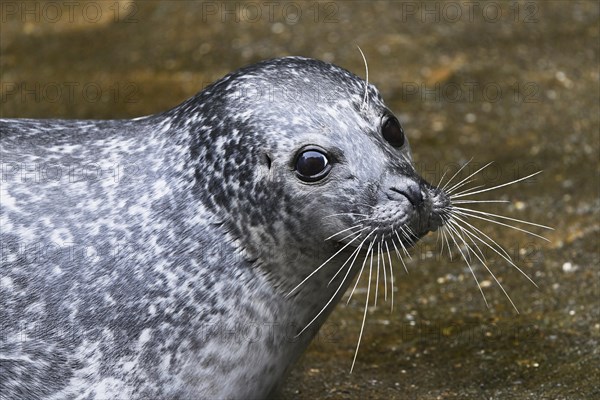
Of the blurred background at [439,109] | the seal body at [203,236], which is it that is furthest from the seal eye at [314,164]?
the blurred background at [439,109]

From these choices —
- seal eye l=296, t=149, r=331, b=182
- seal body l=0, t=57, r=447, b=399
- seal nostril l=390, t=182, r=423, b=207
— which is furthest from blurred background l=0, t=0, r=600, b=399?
seal eye l=296, t=149, r=331, b=182

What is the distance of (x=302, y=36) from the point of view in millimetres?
10609

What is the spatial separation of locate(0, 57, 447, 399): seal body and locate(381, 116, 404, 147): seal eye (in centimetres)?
4

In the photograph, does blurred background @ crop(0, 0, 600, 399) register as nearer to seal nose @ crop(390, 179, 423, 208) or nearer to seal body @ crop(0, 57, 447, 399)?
seal body @ crop(0, 57, 447, 399)

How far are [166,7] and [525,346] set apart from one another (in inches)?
246

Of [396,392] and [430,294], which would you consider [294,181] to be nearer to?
[396,392]

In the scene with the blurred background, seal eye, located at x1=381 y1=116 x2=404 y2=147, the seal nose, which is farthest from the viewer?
the blurred background

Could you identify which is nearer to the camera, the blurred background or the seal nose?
the seal nose

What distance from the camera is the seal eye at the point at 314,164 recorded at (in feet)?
17.1

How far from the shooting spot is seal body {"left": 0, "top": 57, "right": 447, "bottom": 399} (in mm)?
5250

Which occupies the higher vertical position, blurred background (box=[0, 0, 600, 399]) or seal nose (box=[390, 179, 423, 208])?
blurred background (box=[0, 0, 600, 399])

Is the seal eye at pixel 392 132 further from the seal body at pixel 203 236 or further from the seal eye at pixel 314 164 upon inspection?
the seal eye at pixel 314 164

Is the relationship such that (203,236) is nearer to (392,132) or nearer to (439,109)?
(392,132)

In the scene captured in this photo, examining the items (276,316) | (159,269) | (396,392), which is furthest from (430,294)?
(159,269)
